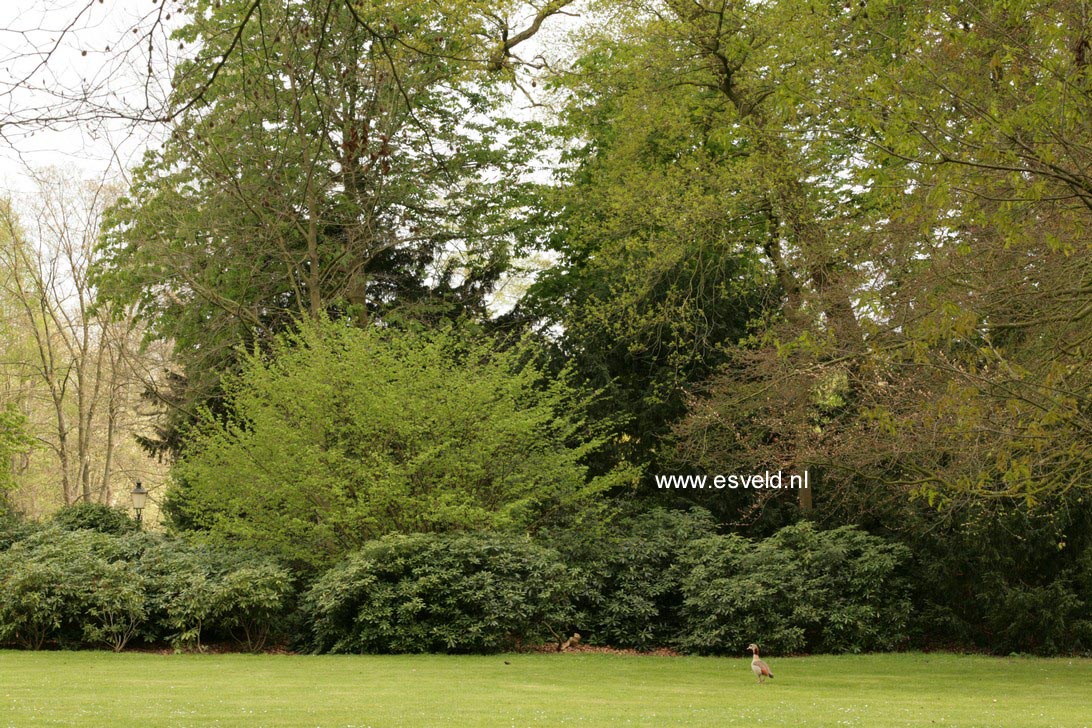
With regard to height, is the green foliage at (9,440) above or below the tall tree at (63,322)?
below

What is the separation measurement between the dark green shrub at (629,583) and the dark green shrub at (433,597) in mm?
1103

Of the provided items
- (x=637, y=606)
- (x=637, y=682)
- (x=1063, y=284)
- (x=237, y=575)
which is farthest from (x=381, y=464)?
(x=1063, y=284)

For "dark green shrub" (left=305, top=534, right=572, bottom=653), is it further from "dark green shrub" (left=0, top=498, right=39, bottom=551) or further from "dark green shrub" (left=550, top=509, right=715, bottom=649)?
"dark green shrub" (left=0, top=498, right=39, bottom=551)

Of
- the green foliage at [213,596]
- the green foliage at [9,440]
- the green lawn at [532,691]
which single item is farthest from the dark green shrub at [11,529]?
the green lawn at [532,691]

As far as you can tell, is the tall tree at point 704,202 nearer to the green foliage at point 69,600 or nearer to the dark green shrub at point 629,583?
the dark green shrub at point 629,583

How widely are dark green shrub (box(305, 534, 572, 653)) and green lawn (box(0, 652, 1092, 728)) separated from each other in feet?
2.04

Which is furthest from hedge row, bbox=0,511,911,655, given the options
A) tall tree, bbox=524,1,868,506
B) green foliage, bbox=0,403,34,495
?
green foliage, bbox=0,403,34,495

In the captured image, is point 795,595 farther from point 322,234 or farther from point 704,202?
point 322,234

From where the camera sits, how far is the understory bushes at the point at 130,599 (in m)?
14.6

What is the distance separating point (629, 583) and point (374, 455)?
4533 millimetres

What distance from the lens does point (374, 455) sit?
640 inches

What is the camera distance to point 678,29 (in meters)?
17.8

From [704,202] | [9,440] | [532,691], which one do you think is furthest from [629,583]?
[9,440]

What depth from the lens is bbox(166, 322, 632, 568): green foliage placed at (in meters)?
16.4
